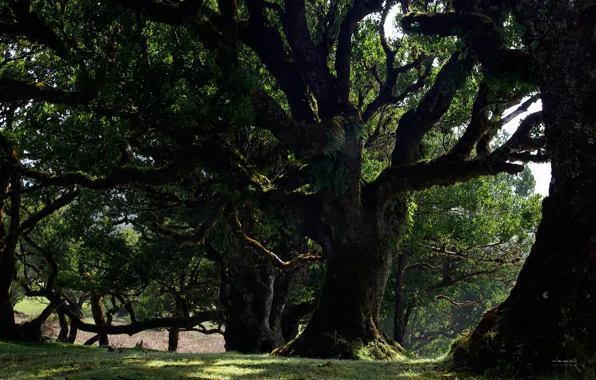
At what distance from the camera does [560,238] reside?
7.31 m

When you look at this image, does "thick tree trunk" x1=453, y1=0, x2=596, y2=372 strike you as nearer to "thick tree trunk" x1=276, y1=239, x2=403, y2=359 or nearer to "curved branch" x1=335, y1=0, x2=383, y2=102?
"thick tree trunk" x1=276, y1=239, x2=403, y2=359

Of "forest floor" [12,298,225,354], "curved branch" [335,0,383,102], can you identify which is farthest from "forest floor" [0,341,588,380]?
"forest floor" [12,298,225,354]

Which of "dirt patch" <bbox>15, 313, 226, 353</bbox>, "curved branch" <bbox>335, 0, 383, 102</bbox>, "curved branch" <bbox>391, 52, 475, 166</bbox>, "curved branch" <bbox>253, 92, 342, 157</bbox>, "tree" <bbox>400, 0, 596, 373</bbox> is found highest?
"curved branch" <bbox>335, 0, 383, 102</bbox>

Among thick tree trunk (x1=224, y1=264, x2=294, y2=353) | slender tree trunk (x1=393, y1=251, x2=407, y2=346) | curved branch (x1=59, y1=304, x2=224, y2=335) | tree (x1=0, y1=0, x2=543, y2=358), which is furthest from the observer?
slender tree trunk (x1=393, y1=251, x2=407, y2=346)

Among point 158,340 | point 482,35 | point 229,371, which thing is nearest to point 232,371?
point 229,371

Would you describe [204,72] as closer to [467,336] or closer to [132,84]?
[132,84]

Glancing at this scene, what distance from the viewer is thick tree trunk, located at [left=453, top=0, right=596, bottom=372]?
6734 millimetres

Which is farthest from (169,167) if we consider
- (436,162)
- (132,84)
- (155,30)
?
(436,162)

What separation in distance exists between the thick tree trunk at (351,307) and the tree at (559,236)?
208 inches

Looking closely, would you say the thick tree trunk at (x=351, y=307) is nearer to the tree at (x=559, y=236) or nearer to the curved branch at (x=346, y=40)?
the curved branch at (x=346, y=40)

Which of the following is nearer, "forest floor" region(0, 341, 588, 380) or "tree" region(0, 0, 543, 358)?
"forest floor" region(0, 341, 588, 380)

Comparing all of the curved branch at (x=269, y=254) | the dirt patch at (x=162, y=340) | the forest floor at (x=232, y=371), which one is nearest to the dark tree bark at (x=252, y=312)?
the curved branch at (x=269, y=254)

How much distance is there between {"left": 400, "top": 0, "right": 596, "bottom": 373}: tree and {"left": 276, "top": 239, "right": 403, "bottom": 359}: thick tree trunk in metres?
5.28

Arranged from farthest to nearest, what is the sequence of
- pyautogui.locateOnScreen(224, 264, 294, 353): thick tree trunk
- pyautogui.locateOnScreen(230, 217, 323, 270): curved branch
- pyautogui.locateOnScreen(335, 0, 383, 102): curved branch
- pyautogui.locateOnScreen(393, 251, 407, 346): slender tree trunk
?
1. pyautogui.locateOnScreen(393, 251, 407, 346): slender tree trunk
2. pyautogui.locateOnScreen(224, 264, 294, 353): thick tree trunk
3. pyautogui.locateOnScreen(230, 217, 323, 270): curved branch
4. pyautogui.locateOnScreen(335, 0, 383, 102): curved branch
